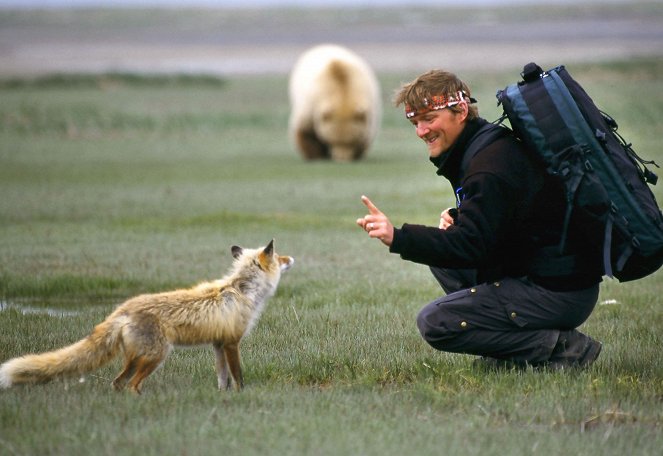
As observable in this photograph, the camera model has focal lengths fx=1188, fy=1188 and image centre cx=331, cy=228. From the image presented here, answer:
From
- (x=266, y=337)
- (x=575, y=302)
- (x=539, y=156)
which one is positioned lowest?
(x=266, y=337)

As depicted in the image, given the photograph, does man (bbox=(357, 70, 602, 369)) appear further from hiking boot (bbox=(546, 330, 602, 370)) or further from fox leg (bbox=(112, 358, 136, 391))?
fox leg (bbox=(112, 358, 136, 391))

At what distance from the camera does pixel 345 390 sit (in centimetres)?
661

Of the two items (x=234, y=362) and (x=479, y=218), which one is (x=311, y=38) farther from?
(x=479, y=218)

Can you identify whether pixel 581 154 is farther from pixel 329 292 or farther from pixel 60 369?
pixel 329 292

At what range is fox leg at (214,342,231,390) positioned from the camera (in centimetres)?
675

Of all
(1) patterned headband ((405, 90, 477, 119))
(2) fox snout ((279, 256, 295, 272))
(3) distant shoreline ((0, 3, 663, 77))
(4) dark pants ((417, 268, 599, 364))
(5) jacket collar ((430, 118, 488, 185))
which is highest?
(3) distant shoreline ((0, 3, 663, 77))

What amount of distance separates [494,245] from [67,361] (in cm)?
240

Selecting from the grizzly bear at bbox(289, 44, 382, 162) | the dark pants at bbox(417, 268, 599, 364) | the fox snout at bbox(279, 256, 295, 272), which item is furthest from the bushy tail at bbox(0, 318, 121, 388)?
the grizzly bear at bbox(289, 44, 382, 162)

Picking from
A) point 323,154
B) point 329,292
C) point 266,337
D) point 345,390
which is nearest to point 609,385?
point 345,390

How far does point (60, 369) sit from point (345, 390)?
5.12 ft

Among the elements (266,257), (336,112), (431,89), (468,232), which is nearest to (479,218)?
(468,232)

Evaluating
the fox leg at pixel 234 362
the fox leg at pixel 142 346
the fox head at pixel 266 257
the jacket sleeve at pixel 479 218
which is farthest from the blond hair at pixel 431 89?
the fox leg at pixel 142 346

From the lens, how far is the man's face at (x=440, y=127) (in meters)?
6.64

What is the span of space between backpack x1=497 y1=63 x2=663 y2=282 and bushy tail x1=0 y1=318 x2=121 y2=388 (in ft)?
8.18
